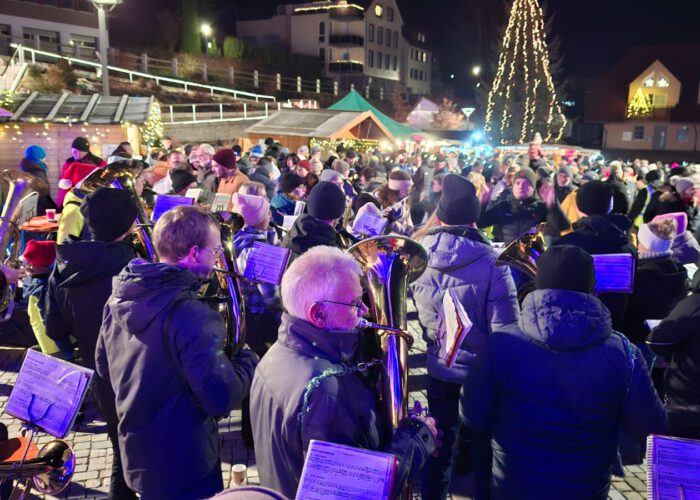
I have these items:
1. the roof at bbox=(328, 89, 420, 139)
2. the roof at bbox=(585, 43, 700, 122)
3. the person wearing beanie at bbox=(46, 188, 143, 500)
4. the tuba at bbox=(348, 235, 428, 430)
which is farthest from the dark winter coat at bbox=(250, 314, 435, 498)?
the roof at bbox=(585, 43, 700, 122)

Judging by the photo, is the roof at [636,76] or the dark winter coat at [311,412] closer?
the dark winter coat at [311,412]

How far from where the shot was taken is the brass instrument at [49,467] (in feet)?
8.63

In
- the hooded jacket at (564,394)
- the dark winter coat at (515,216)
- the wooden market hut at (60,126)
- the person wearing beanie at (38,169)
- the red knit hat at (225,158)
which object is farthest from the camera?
the wooden market hut at (60,126)

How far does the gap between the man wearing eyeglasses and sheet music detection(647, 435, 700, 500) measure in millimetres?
1627

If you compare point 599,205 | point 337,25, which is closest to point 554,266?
point 599,205

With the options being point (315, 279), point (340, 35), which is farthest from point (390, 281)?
point (340, 35)

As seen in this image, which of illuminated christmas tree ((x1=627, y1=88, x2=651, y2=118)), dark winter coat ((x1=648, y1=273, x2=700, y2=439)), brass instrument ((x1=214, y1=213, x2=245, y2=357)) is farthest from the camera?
illuminated christmas tree ((x1=627, y1=88, x2=651, y2=118))

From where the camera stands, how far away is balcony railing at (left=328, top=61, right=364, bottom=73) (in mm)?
53625

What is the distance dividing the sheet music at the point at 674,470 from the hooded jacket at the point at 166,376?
1630 mm

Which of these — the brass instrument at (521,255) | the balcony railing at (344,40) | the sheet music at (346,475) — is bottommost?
the sheet music at (346,475)

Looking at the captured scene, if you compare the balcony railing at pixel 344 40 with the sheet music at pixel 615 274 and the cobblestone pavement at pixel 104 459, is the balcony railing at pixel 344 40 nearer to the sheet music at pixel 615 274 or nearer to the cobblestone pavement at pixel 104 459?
the cobblestone pavement at pixel 104 459

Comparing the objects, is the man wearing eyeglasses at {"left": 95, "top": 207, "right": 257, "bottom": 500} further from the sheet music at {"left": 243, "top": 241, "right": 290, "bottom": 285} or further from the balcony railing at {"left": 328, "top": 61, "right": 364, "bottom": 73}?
the balcony railing at {"left": 328, "top": 61, "right": 364, "bottom": 73}

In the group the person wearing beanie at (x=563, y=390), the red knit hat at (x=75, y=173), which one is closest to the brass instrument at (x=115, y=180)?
the red knit hat at (x=75, y=173)

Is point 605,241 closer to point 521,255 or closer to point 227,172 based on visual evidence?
point 521,255
